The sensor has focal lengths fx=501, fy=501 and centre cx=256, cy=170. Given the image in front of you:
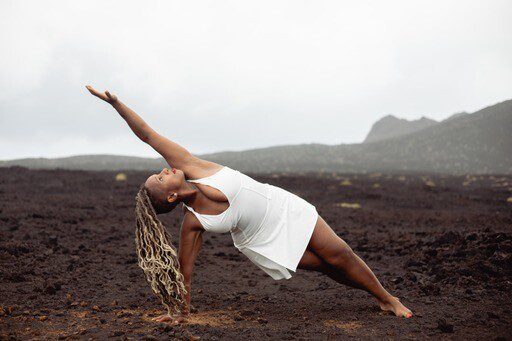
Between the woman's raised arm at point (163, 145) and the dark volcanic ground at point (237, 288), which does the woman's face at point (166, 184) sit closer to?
the woman's raised arm at point (163, 145)

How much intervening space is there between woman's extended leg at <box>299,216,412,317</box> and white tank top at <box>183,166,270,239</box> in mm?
591

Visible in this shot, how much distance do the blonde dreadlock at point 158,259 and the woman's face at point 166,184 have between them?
0.13m

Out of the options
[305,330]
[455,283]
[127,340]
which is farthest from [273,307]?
[455,283]

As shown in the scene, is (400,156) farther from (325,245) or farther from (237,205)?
(237,205)

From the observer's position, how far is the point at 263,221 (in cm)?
449

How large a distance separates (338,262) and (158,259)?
1.68 m

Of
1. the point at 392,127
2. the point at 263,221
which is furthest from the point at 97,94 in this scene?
the point at 392,127

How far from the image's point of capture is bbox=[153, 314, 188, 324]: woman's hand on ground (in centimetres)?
449

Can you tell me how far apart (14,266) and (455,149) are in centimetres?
8200

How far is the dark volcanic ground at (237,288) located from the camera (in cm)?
446

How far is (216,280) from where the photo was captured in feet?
23.6

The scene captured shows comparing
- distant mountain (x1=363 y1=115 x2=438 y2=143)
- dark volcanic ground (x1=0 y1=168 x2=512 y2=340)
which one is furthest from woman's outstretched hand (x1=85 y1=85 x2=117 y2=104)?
distant mountain (x1=363 y1=115 x2=438 y2=143)

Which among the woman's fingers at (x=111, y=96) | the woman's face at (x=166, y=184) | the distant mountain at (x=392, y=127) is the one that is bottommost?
the woman's face at (x=166, y=184)

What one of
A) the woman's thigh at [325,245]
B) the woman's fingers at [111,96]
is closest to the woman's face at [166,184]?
the woman's fingers at [111,96]
